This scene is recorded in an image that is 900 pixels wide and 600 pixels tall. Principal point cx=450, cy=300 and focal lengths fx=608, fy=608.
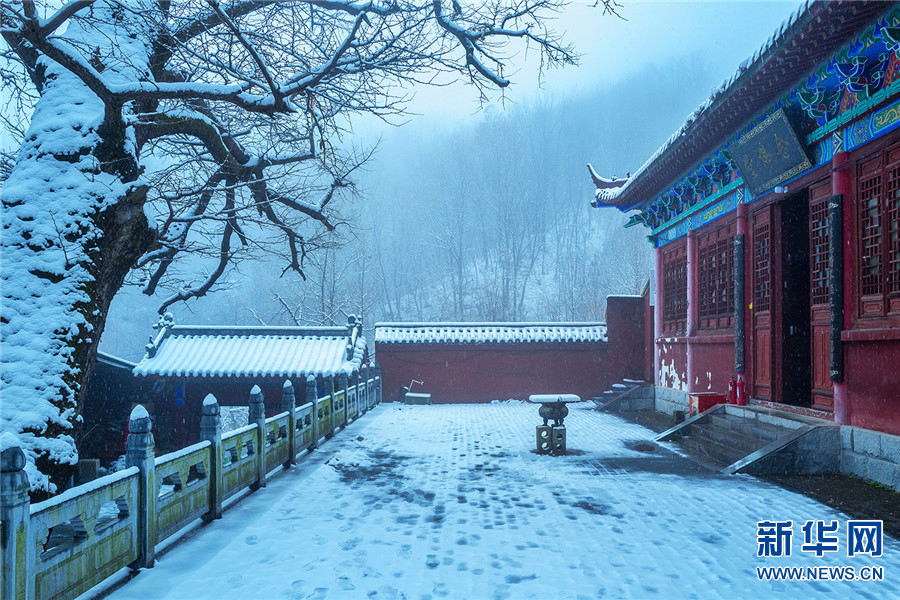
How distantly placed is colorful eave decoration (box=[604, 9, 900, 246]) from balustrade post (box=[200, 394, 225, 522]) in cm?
614

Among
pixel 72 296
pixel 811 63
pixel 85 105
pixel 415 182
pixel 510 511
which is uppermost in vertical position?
pixel 415 182

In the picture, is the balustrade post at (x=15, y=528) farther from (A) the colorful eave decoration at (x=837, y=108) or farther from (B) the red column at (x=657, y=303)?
(B) the red column at (x=657, y=303)

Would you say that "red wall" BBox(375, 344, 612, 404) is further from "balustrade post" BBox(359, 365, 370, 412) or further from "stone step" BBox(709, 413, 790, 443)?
"stone step" BBox(709, 413, 790, 443)

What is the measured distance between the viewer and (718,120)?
752 cm

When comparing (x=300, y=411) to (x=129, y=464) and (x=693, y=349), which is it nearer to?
(x=129, y=464)

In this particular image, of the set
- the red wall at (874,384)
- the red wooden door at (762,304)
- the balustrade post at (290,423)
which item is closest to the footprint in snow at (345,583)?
the balustrade post at (290,423)

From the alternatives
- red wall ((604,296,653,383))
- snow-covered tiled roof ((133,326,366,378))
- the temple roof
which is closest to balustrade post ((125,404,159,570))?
the temple roof

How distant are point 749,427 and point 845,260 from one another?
230cm

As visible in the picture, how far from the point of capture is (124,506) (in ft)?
11.8

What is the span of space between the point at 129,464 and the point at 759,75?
21.3 ft

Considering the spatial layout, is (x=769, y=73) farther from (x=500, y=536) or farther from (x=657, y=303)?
(x=657, y=303)

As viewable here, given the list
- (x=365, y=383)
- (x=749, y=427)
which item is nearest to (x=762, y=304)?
(x=749, y=427)

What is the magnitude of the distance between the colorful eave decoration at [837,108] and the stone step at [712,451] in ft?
10.8

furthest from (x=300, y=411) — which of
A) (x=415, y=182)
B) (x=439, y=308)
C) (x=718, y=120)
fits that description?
(x=415, y=182)
